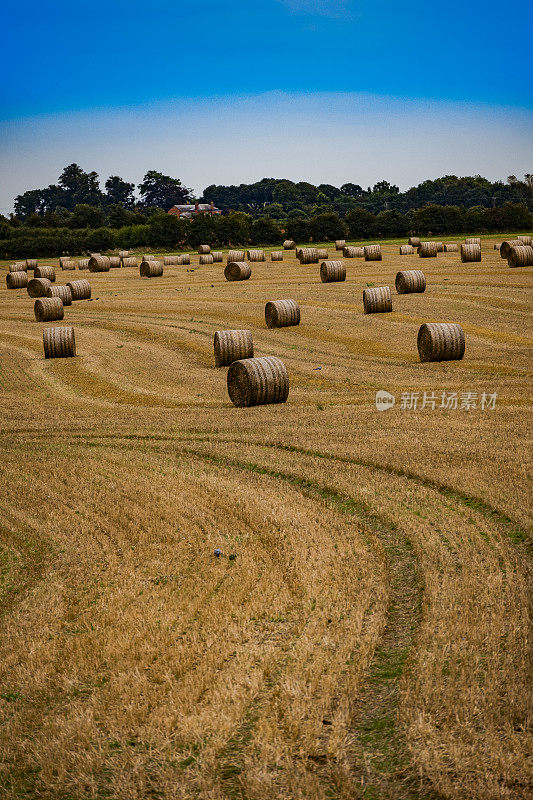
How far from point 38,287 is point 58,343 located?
73.6ft

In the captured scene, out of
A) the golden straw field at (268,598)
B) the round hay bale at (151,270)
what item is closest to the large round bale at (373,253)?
the round hay bale at (151,270)

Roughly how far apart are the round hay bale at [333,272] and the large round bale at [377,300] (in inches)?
573

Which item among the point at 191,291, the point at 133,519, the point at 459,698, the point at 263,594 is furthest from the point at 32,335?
the point at 459,698

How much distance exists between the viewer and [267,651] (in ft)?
24.1

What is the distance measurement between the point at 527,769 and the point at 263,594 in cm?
365

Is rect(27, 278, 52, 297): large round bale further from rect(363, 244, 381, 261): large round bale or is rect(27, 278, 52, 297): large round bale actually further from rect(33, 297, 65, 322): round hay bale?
rect(363, 244, 381, 261): large round bale

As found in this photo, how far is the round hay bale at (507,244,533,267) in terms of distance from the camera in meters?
48.8

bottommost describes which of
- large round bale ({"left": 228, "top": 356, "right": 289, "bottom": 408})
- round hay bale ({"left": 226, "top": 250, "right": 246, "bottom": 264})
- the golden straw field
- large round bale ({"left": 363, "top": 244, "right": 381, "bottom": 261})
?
the golden straw field

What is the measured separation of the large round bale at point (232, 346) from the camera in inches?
934

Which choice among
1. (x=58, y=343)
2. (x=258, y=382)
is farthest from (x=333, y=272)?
(x=258, y=382)

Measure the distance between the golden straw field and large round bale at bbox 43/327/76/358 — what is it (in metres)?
7.49

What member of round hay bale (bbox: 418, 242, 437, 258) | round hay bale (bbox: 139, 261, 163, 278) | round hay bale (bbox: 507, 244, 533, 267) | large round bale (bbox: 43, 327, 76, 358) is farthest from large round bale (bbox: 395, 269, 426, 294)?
round hay bale (bbox: 139, 261, 163, 278)

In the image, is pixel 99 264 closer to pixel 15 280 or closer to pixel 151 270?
pixel 151 270

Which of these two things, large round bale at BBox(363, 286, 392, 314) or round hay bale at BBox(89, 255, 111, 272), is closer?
large round bale at BBox(363, 286, 392, 314)
